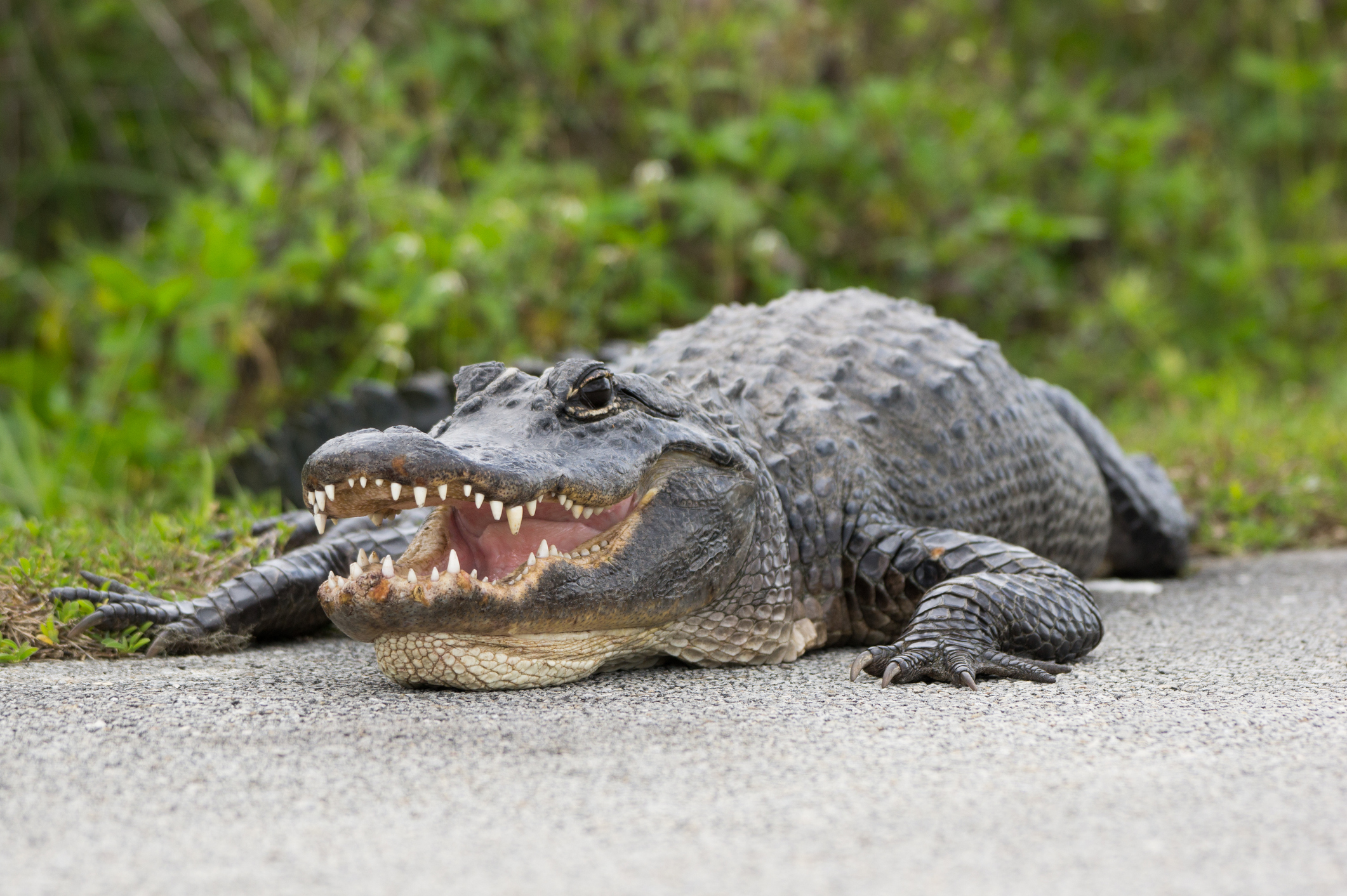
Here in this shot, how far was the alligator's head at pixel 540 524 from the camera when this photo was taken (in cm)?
254

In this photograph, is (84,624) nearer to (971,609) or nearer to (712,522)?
(712,522)

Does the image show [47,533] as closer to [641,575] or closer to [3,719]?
[3,719]

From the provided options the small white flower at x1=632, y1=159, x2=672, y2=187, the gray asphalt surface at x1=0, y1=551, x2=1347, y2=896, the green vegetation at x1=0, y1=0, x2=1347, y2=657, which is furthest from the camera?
the small white flower at x1=632, y1=159, x2=672, y2=187

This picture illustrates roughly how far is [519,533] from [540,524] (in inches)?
2.1

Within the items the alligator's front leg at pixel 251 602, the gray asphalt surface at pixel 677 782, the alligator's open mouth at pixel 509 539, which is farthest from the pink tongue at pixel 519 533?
the alligator's front leg at pixel 251 602

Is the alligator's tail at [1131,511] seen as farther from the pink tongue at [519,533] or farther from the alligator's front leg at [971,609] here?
the pink tongue at [519,533]

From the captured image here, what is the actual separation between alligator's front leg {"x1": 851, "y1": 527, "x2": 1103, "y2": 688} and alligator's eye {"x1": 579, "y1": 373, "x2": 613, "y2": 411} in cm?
84

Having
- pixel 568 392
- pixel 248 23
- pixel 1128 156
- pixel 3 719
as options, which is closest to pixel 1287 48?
pixel 1128 156

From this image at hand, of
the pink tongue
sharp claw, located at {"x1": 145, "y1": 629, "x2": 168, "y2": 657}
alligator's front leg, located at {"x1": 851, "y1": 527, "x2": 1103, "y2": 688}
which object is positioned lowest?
sharp claw, located at {"x1": 145, "y1": 629, "x2": 168, "y2": 657}

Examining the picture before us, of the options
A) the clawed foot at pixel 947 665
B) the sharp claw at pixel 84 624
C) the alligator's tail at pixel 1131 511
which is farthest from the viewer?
the alligator's tail at pixel 1131 511

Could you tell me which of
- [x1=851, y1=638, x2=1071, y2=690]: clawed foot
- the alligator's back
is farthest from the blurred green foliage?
[x1=851, y1=638, x2=1071, y2=690]: clawed foot

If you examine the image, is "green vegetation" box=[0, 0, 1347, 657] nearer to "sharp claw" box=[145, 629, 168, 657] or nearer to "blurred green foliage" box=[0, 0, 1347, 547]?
"blurred green foliage" box=[0, 0, 1347, 547]

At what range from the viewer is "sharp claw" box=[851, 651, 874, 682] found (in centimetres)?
292

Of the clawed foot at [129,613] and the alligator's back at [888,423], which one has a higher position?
the alligator's back at [888,423]
